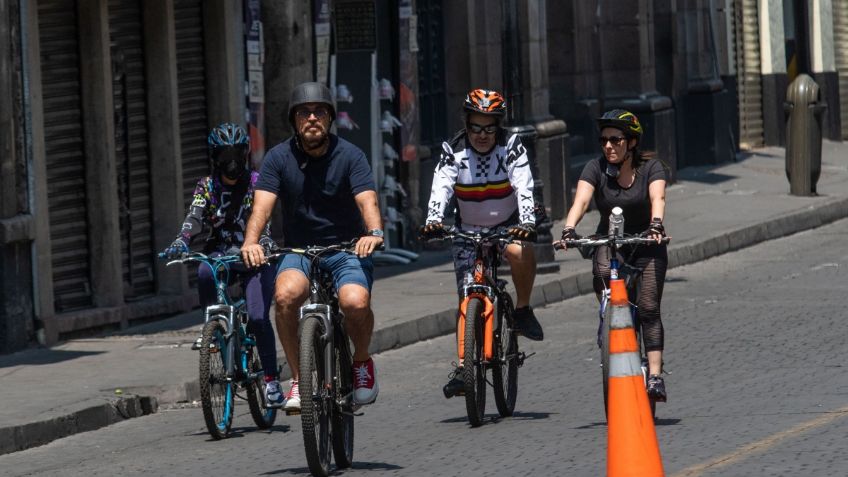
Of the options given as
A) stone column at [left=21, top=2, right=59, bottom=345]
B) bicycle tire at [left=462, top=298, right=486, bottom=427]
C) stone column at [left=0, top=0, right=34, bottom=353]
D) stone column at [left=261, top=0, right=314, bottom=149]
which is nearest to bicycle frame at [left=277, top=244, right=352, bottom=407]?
bicycle tire at [left=462, top=298, right=486, bottom=427]

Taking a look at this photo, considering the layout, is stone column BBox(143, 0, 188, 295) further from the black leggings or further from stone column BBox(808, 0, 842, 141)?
stone column BBox(808, 0, 842, 141)

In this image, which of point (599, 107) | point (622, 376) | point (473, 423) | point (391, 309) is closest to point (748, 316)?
point (391, 309)

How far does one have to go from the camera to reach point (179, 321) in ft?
50.7

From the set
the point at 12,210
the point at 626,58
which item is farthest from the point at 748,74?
the point at 12,210

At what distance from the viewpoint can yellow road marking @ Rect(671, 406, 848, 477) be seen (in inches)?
329

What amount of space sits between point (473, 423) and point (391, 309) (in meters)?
5.00

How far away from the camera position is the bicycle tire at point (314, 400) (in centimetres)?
841

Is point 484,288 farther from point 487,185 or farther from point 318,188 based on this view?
point 318,188

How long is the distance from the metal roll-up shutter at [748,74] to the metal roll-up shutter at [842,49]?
356 centimetres

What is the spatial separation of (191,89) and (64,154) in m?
2.01

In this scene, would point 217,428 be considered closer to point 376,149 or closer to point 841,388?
point 841,388

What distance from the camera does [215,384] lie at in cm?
1032

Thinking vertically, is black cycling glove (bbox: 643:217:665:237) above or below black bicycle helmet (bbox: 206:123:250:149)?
below

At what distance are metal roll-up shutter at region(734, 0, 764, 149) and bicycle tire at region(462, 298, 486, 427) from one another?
2115 cm
